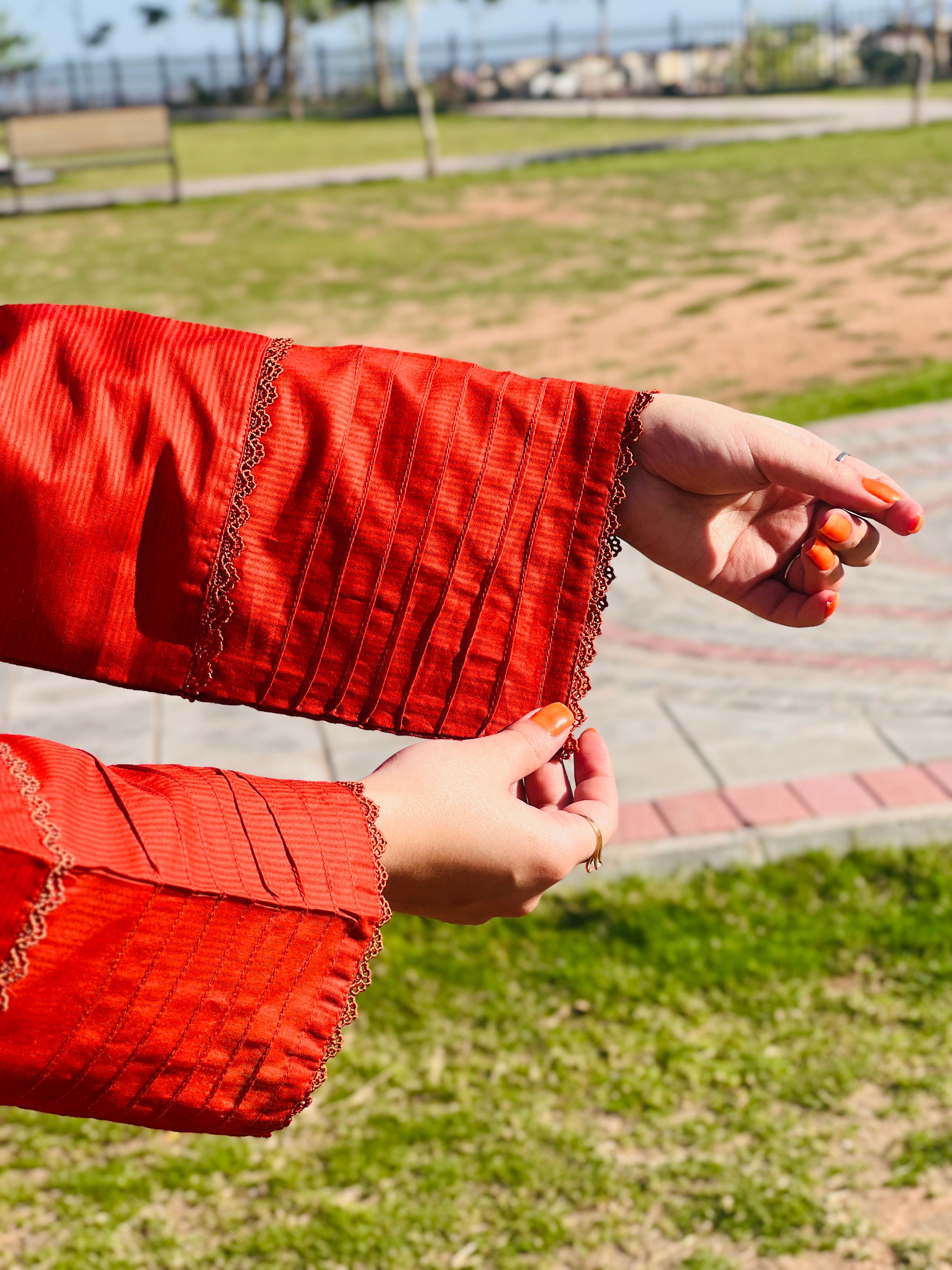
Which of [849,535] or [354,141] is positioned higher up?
[849,535]

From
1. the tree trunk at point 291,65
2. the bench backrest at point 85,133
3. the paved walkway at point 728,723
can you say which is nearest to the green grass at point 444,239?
the bench backrest at point 85,133

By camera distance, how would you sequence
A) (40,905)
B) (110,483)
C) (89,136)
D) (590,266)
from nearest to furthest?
(40,905) → (110,483) → (590,266) → (89,136)

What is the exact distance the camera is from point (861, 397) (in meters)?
7.55

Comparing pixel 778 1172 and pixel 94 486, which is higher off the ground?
pixel 94 486

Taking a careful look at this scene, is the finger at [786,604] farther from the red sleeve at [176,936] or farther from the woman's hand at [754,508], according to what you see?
the red sleeve at [176,936]

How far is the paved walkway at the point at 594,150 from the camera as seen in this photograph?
1906 cm

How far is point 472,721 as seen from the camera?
5.48 ft

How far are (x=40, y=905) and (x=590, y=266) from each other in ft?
39.6

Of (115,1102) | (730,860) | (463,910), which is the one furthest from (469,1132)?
(115,1102)

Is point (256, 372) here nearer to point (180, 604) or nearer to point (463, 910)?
point (180, 604)

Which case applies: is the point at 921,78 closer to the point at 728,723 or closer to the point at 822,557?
the point at 728,723

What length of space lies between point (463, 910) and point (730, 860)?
201 centimetres

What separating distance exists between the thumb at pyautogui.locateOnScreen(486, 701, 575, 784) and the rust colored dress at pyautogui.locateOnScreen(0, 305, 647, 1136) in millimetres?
34

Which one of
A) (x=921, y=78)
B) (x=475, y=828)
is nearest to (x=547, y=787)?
(x=475, y=828)
